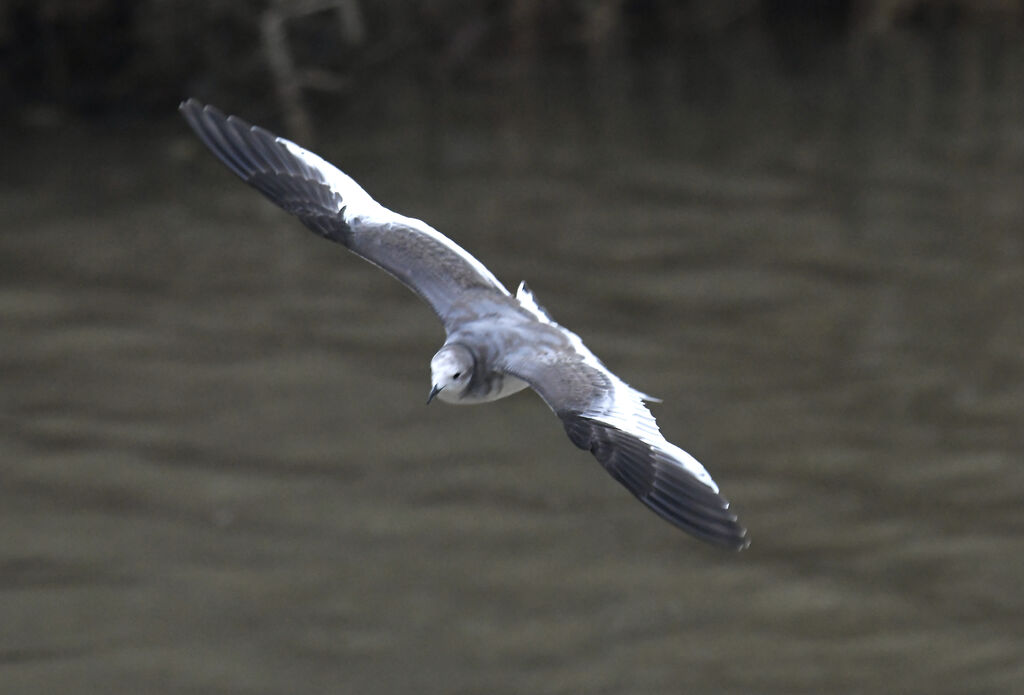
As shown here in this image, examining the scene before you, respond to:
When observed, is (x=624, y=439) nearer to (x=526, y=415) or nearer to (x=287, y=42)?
(x=526, y=415)

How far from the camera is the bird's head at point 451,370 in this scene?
4902 mm

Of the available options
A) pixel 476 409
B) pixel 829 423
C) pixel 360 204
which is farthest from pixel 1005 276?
pixel 360 204

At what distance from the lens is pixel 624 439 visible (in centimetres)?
474

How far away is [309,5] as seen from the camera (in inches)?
497

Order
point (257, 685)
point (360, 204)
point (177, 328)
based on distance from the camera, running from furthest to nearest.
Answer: point (177, 328) → point (257, 685) → point (360, 204)

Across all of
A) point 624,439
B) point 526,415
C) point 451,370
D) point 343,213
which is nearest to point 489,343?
point 451,370

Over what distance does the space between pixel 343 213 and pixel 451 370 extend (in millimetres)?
1172

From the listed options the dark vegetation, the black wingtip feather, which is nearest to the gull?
the black wingtip feather

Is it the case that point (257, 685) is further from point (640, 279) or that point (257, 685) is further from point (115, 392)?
point (640, 279)

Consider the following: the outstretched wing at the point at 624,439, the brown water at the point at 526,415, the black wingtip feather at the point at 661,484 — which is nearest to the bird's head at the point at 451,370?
the outstretched wing at the point at 624,439

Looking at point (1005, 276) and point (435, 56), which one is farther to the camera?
point (435, 56)

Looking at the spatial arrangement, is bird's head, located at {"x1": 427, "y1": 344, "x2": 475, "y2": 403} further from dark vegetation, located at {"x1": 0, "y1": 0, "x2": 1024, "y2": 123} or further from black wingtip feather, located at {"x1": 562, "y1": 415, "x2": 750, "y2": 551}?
dark vegetation, located at {"x1": 0, "y1": 0, "x2": 1024, "y2": 123}

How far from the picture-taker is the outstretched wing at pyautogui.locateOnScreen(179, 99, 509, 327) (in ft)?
18.2

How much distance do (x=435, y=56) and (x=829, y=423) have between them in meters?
6.07
